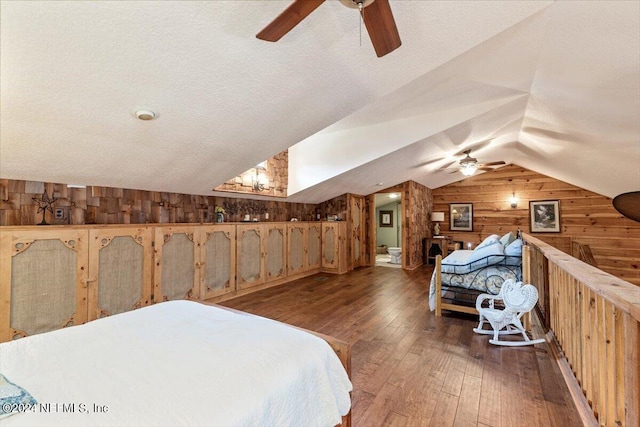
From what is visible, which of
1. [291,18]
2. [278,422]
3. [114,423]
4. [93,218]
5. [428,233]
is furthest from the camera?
[428,233]

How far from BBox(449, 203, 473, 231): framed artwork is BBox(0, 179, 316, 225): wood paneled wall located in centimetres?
612

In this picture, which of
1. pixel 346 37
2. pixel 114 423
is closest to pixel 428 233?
pixel 346 37

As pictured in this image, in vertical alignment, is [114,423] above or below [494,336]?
above

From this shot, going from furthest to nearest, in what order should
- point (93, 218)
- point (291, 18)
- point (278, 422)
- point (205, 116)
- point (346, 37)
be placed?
point (93, 218), point (205, 116), point (346, 37), point (291, 18), point (278, 422)

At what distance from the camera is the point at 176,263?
363 cm

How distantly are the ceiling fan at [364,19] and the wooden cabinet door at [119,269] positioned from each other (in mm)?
2729

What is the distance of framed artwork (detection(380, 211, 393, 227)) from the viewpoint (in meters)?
10.1

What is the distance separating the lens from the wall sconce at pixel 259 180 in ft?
15.9

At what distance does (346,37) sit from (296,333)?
1.94 metres

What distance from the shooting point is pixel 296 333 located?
1420mm

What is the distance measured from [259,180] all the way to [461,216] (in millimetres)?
6286

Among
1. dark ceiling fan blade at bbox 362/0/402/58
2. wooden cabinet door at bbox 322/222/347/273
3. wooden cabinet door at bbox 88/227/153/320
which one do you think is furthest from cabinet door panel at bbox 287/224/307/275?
dark ceiling fan blade at bbox 362/0/402/58

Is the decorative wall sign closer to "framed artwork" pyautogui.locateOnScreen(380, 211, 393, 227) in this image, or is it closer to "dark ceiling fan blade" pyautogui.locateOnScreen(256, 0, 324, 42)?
"dark ceiling fan blade" pyautogui.locateOnScreen(256, 0, 324, 42)

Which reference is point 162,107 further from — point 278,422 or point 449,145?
point 449,145
